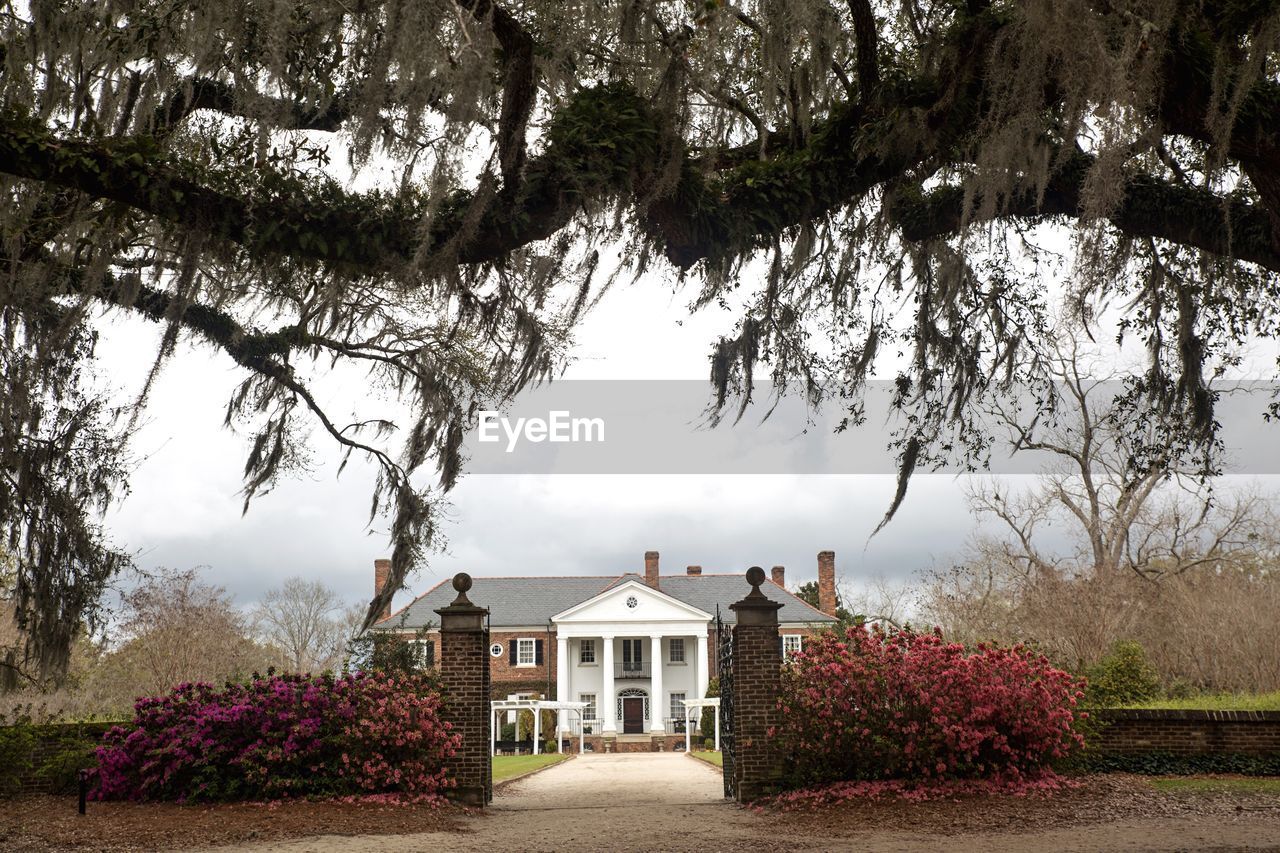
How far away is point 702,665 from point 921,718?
2640 centimetres

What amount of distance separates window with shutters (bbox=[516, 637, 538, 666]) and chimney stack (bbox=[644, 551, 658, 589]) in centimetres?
455

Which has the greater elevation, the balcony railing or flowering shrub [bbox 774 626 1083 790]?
flowering shrub [bbox 774 626 1083 790]

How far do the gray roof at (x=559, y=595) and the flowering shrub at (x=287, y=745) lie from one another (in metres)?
24.2

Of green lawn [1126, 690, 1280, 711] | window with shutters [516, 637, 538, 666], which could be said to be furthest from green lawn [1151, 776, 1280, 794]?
window with shutters [516, 637, 538, 666]

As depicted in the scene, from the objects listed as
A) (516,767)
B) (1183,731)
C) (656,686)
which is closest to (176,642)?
(516,767)

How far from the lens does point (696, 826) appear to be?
9102 millimetres

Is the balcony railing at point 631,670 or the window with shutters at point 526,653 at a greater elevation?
the window with shutters at point 526,653

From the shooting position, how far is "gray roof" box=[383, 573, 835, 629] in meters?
35.8

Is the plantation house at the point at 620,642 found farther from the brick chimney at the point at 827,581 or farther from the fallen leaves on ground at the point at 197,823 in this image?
the fallen leaves on ground at the point at 197,823

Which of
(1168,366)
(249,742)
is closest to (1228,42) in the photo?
(1168,366)

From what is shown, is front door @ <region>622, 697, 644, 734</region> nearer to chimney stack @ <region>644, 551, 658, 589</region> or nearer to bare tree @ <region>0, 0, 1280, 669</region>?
chimney stack @ <region>644, 551, 658, 589</region>

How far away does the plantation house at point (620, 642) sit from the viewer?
35.3 metres

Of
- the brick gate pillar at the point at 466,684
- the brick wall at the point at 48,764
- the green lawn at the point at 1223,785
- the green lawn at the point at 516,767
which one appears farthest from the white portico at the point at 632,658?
the brick gate pillar at the point at 466,684

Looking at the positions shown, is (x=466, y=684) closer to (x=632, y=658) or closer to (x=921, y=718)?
(x=921, y=718)
